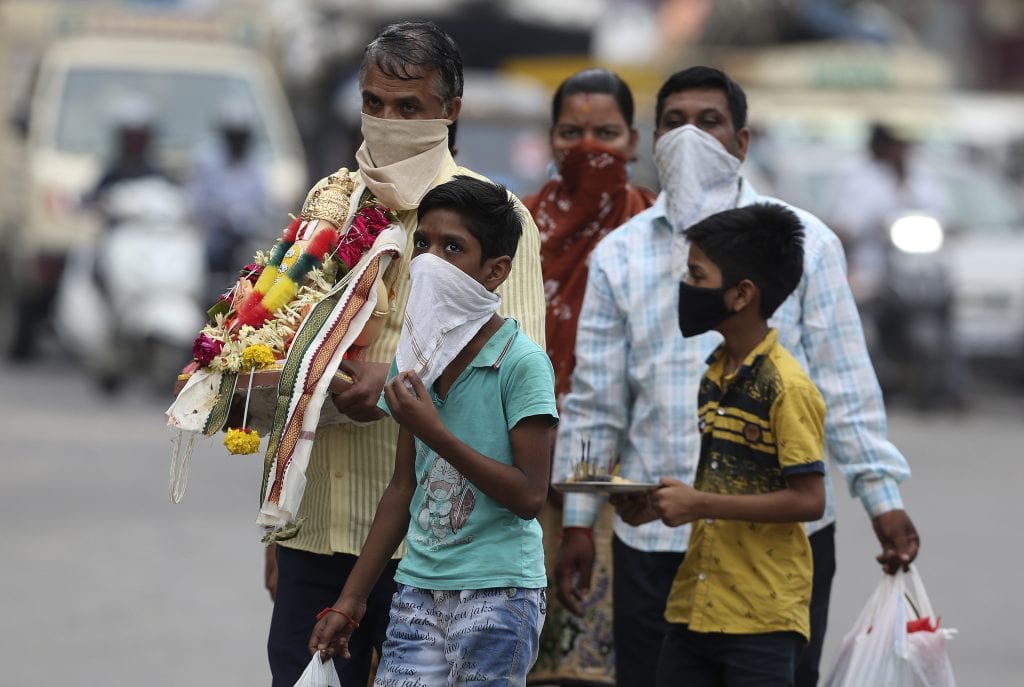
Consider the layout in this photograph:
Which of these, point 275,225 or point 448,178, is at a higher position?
point 275,225

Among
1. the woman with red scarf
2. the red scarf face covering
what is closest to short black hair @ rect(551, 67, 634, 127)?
the woman with red scarf

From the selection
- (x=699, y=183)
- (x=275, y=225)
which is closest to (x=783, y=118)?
(x=275, y=225)

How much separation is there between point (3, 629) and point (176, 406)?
3948mm

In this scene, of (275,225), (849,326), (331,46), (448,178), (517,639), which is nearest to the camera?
(517,639)

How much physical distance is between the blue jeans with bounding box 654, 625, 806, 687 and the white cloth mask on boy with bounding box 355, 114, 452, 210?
3.59 feet

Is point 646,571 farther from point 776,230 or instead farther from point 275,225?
point 275,225

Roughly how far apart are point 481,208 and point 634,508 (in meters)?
0.81

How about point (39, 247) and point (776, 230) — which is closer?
point (776, 230)

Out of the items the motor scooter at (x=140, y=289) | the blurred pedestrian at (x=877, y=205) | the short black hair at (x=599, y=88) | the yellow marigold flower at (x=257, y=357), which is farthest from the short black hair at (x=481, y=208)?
the blurred pedestrian at (x=877, y=205)

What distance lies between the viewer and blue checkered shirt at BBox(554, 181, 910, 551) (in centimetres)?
452

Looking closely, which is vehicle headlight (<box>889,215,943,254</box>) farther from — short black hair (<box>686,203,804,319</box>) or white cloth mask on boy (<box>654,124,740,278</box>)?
short black hair (<box>686,203,804,319</box>)

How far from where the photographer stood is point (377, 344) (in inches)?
158

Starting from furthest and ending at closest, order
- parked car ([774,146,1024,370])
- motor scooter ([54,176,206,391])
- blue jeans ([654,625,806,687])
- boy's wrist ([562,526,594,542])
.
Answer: parked car ([774,146,1024,370])
motor scooter ([54,176,206,391])
boy's wrist ([562,526,594,542])
blue jeans ([654,625,806,687])

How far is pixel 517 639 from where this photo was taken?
144 inches
